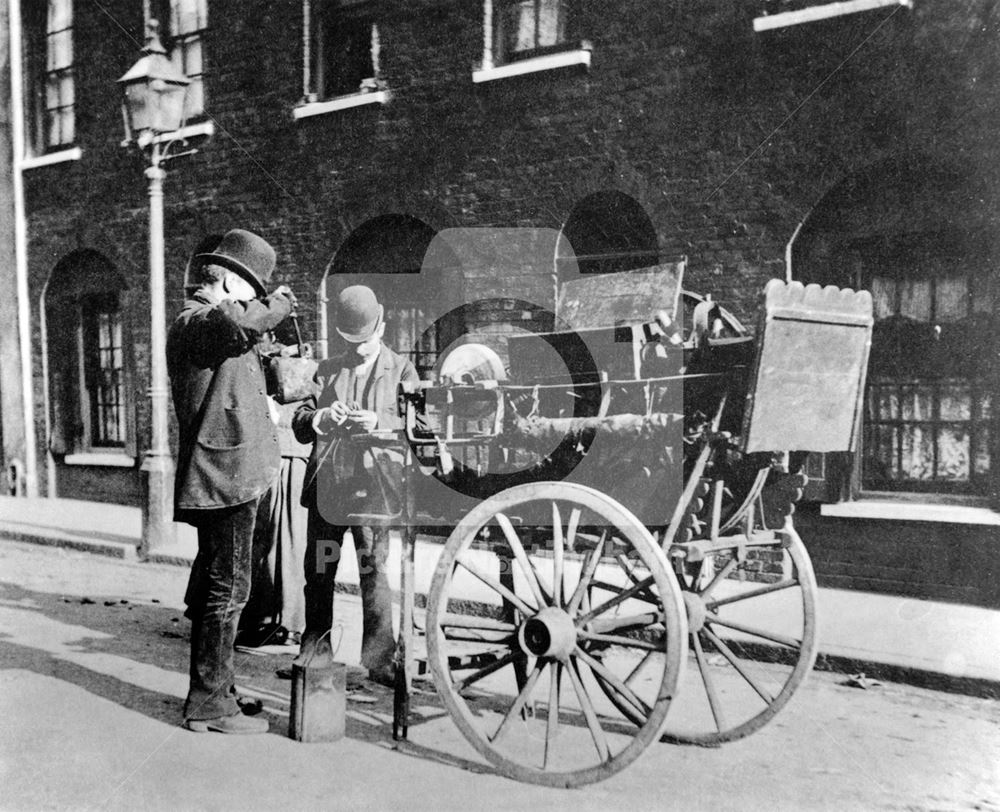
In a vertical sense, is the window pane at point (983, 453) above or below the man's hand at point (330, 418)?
below

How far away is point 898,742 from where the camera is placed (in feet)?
13.1

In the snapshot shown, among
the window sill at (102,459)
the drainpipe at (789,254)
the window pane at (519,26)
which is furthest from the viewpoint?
the window sill at (102,459)

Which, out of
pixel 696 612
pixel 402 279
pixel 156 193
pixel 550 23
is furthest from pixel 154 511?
pixel 696 612

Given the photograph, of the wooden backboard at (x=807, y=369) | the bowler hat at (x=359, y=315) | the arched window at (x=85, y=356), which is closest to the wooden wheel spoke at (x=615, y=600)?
the wooden backboard at (x=807, y=369)

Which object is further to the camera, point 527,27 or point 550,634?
point 527,27

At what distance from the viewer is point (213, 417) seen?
4094 mm

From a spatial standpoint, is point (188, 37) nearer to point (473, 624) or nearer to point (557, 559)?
point (473, 624)

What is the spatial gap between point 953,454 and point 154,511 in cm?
634

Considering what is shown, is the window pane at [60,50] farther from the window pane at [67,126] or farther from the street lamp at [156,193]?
the street lamp at [156,193]

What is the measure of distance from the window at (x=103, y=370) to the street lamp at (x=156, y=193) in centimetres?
311

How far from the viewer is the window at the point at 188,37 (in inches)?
402

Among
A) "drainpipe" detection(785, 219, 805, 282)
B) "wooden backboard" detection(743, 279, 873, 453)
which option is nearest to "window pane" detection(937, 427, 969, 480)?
"drainpipe" detection(785, 219, 805, 282)

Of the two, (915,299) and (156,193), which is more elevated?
(156,193)

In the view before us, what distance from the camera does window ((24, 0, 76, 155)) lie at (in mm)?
11492
